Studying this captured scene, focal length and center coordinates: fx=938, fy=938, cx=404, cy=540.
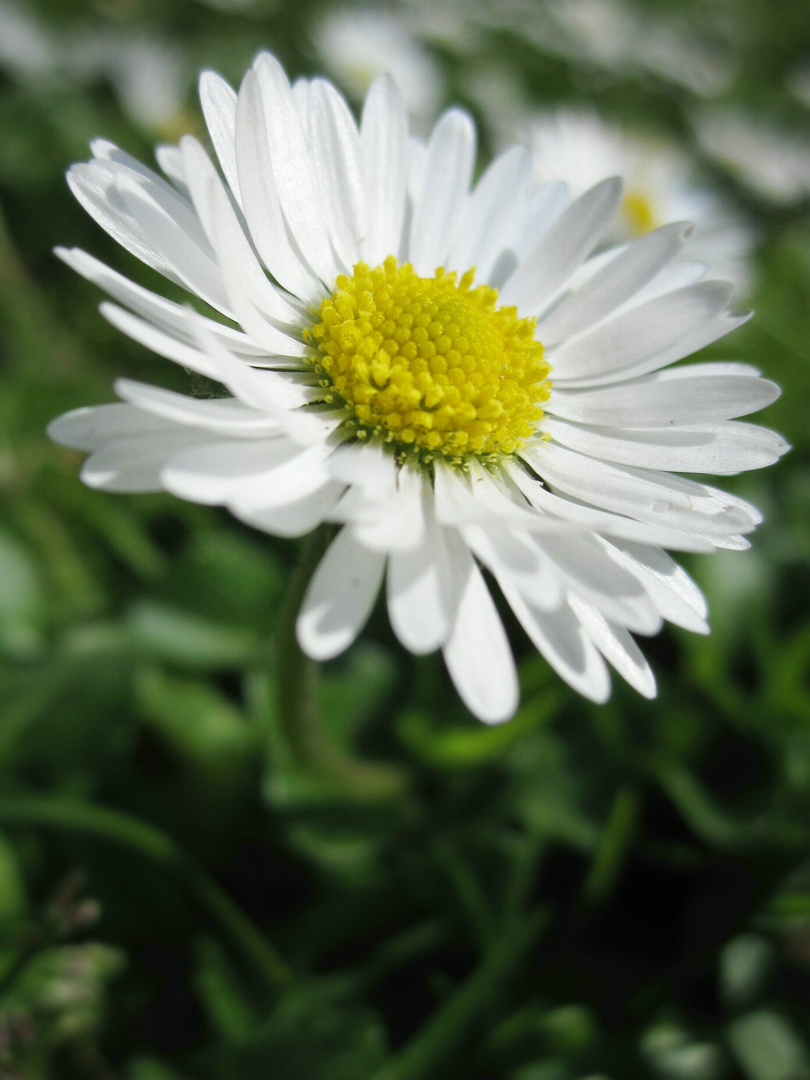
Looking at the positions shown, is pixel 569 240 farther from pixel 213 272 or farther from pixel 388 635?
pixel 388 635

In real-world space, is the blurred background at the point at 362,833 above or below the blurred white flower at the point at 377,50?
below

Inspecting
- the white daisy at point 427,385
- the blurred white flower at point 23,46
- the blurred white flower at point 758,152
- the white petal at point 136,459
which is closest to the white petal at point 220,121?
the white daisy at point 427,385

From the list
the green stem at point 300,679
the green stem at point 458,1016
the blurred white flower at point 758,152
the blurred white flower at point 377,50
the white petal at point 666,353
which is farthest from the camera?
the blurred white flower at point 377,50

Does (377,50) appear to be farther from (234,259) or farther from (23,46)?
(234,259)

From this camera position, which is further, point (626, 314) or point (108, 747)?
point (108, 747)

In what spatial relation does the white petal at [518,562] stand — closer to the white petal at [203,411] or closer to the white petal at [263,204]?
the white petal at [203,411]

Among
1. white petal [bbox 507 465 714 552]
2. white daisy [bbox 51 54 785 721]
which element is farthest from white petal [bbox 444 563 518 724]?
white petal [bbox 507 465 714 552]

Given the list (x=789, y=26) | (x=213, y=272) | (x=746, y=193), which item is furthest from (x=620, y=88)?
(x=213, y=272)
